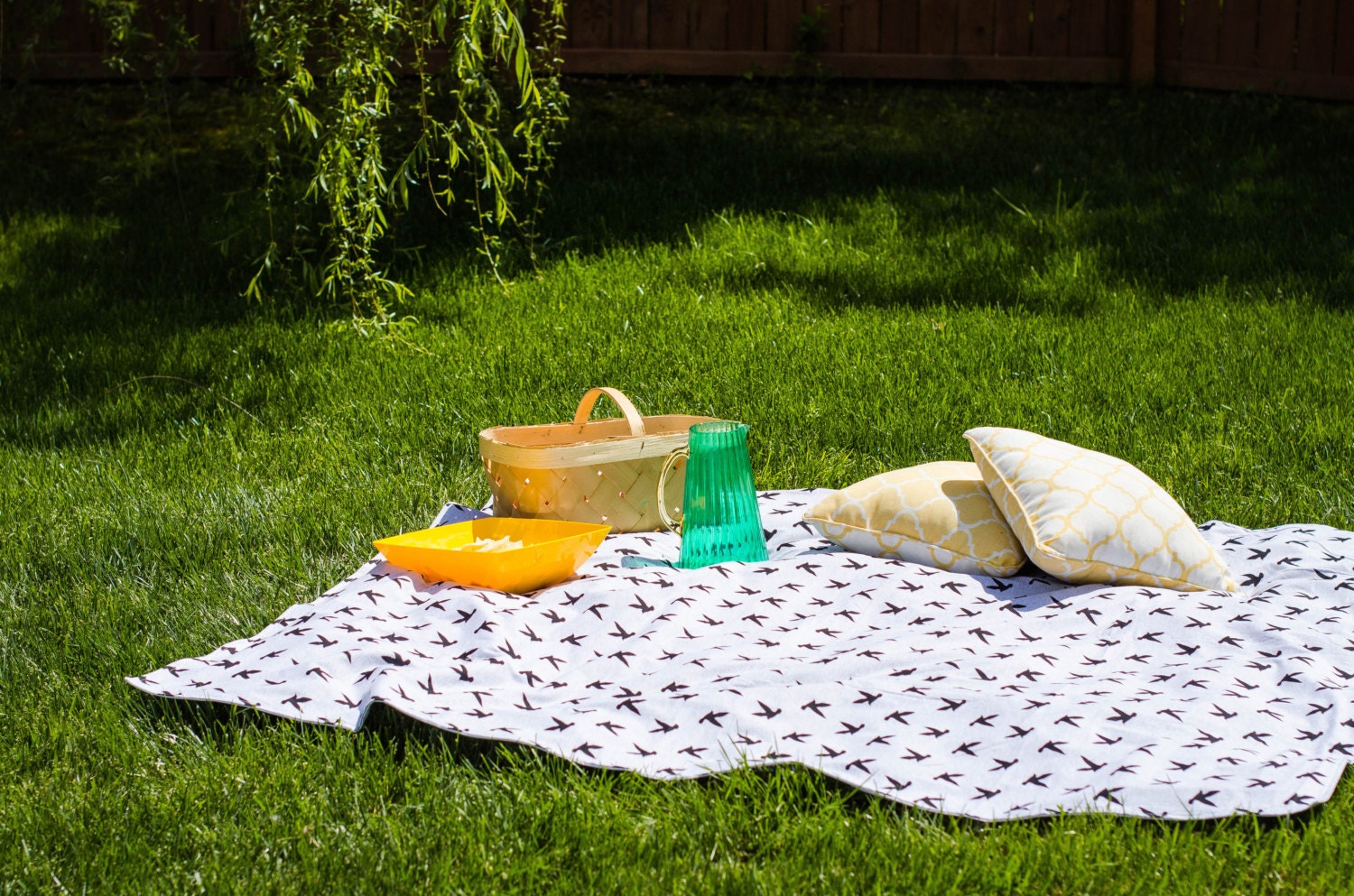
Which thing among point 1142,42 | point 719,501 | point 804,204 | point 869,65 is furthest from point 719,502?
point 1142,42

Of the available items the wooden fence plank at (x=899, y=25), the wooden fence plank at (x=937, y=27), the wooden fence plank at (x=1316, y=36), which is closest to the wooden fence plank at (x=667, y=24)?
the wooden fence plank at (x=899, y=25)

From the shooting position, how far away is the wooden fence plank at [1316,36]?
22.2 feet

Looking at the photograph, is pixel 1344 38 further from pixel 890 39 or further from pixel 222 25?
pixel 222 25

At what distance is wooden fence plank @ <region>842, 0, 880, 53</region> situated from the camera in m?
7.27

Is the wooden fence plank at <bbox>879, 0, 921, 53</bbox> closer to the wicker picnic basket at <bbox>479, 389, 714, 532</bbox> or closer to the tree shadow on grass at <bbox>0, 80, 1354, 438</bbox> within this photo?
the tree shadow on grass at <bbox>0, 80, 1354, 438</bbox>

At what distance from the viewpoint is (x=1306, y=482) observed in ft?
10.7

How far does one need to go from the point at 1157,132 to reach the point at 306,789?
6.02 metres

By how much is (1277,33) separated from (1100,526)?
556cm

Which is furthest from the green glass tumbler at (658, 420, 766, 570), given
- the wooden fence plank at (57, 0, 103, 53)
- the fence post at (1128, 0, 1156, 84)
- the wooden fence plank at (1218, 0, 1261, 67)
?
the wooden fence plank at (57, 0, 103, 53)

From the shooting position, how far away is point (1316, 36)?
22.4 feet

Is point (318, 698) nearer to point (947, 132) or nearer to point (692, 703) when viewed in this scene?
point (692, 703)

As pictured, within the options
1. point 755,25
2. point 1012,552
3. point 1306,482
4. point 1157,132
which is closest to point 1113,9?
point 1157,132

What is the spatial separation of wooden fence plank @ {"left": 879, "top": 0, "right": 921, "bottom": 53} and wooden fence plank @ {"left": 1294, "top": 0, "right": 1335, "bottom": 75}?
2066 millimetres

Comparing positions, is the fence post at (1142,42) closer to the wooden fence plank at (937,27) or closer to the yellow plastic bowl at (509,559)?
the wooden fence plank at (937,27)
